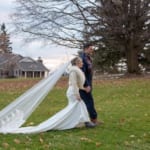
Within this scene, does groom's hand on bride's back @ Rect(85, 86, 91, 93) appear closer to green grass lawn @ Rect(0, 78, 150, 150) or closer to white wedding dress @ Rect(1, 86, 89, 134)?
white wedding dress @ Rect(1, 86, 89, 134)

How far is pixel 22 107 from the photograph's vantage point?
11.0m

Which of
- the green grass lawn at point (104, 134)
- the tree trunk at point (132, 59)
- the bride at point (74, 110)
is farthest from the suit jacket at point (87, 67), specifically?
the tree trunk at point (132, 59)

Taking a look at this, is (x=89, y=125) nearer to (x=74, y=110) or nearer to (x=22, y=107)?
(x=74, y=110)

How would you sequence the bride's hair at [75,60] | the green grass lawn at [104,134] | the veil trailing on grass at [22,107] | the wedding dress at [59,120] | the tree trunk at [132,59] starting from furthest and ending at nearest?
1. the tree trunk at [132,59]
2. the bride's hair at [75,60]
3. the veil trailing on grass at [22,107]
4. the wedding dress at [59,120]
5. the green grass lawn at [104,134]

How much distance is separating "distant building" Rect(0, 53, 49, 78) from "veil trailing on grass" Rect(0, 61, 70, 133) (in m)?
70.2

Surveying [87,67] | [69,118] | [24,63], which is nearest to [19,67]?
[24,63]

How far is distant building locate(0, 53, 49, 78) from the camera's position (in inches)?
3514

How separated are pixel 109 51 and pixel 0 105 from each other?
69.5ft

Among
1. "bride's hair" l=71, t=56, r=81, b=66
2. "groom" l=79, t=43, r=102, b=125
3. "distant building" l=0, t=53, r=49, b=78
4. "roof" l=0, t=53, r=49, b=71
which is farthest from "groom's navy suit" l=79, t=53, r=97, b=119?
"roof" l=0, t=53, r=49, b=71

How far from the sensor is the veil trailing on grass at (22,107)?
1084 centimetres

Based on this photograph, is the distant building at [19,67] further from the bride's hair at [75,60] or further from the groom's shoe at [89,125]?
the groom's shoe at [89,125]

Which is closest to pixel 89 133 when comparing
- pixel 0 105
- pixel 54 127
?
pixel 54 127

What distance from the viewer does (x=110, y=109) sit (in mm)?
15375

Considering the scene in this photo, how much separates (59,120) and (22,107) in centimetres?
88
